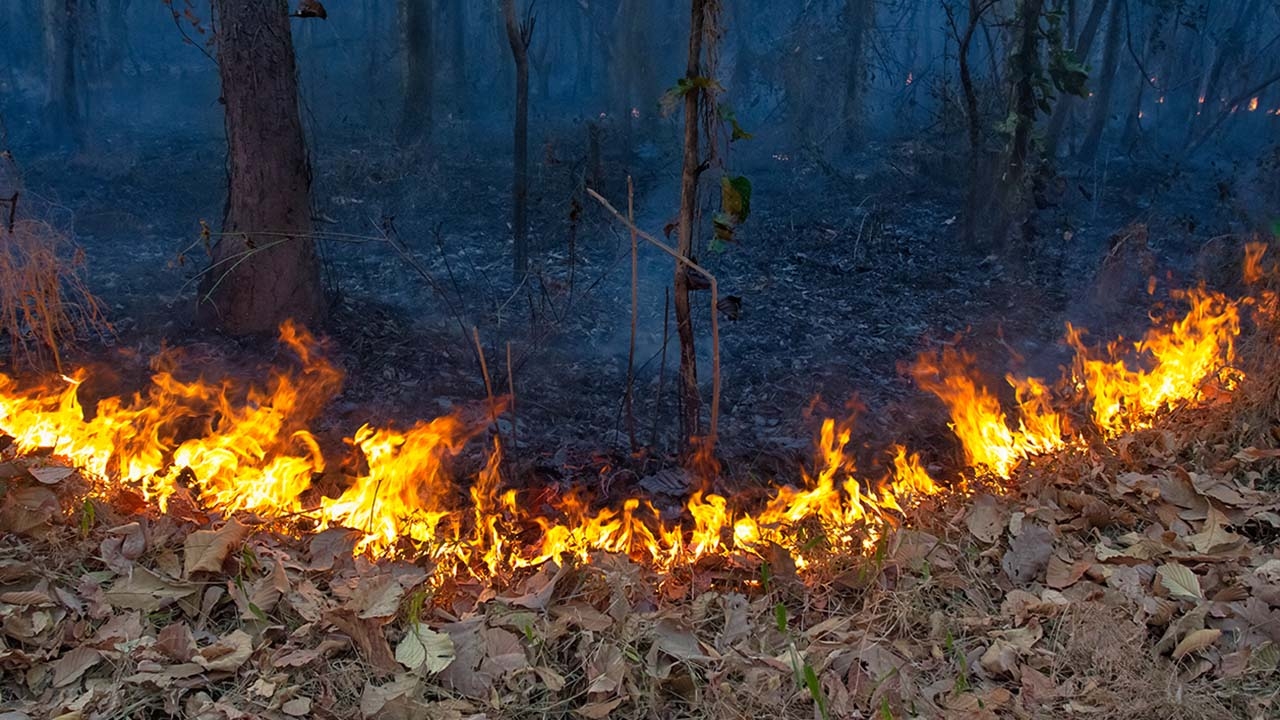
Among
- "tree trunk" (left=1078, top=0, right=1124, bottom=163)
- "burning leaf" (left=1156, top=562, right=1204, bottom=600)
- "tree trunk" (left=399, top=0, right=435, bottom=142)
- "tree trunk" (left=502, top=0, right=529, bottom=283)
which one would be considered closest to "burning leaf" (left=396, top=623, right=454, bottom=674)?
"burning leaf" (left=1156, top=562, right=1204, bottom=600)

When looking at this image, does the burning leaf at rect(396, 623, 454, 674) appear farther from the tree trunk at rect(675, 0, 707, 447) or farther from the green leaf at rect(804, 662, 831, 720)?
the tree trunk at rect(675, 0, 707, 447)

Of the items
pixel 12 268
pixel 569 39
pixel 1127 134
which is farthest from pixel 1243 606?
pixel 569 39

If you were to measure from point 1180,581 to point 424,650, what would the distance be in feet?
7.84

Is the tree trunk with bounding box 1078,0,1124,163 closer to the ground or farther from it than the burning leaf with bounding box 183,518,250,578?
farther from it

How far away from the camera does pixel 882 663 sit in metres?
2.64

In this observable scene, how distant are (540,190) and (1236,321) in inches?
268

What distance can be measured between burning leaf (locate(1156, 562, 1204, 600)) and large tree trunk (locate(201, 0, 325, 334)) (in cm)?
458

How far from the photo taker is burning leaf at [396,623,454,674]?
255cm

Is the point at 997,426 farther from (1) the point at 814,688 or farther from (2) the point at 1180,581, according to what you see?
(1) the point at 814,688

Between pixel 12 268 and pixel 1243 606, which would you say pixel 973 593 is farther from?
pixel 12 268

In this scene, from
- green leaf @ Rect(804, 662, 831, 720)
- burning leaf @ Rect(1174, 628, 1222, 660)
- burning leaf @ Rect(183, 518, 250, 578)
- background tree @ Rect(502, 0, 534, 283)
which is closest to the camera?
green leaf @ Rect(804, 662, 831, 720)

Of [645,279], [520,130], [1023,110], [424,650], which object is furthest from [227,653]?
[1023,110]

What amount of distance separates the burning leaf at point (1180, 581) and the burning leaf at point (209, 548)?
3010 mm

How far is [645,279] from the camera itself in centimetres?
758
